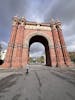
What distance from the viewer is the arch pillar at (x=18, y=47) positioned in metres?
26.5

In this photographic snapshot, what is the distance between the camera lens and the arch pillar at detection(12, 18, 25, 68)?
2652cm

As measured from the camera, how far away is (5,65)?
25.6 meters

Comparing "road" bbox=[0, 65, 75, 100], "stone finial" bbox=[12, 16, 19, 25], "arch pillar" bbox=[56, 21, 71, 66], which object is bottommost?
"road" bbox=[0, 65, 75, 100]

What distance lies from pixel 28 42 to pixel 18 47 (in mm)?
3249

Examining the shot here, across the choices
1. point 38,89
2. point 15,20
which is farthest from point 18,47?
point 38,89

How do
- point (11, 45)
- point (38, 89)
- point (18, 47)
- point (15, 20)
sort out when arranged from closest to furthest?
point (38, 89), point (11, 45), point (18, 47), point (15, 20)

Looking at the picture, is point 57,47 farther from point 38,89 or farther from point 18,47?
point 38,89

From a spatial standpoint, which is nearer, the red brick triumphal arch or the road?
the road

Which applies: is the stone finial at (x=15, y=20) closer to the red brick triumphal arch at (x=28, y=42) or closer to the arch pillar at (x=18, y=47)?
the red brick triumphal arch at (x=28, y=42)

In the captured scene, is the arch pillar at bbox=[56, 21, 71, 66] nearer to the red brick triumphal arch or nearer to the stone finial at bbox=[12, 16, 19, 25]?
the red brick triumphal arch

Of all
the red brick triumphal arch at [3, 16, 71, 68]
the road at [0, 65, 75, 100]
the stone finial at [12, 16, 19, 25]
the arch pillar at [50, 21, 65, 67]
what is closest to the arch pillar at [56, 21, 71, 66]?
the red brick triumphal arch at [3, 16, 71, 68]

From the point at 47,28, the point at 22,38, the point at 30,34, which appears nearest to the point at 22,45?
the point at 22,38

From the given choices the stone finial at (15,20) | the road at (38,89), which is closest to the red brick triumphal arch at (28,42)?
the stone finial at (15,20)

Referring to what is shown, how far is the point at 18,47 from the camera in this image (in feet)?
90.8
